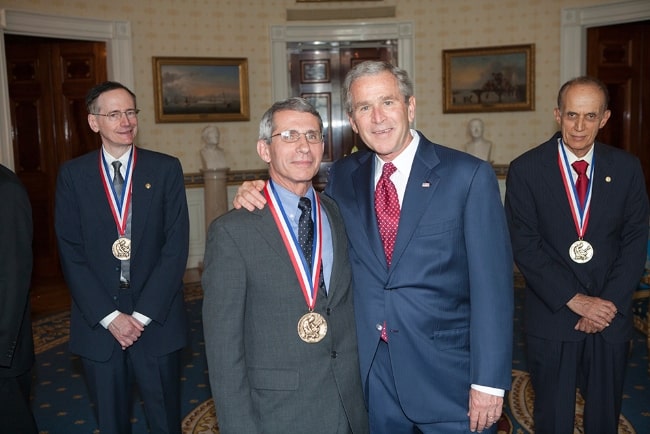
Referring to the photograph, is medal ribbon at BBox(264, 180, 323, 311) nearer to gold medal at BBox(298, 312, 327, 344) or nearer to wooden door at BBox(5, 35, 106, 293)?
gold medal at BBox(298, 312, 327, 344)

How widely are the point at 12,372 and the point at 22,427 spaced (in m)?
0.23

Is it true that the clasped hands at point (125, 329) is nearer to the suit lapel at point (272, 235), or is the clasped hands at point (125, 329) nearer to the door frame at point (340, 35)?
the suit lapel at point (272, 235)

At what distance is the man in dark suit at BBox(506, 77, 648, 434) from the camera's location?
10.4 feet

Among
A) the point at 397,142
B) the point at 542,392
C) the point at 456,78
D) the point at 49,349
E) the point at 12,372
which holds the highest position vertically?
the point at 456,78

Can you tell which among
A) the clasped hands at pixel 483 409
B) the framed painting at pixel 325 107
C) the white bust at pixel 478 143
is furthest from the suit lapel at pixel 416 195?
the framed painting at pixel 325 107

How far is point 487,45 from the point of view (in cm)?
1024

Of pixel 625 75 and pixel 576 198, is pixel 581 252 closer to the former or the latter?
pixel 576 198

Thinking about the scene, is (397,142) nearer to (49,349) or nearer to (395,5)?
(49,349)

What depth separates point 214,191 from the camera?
9609 mm

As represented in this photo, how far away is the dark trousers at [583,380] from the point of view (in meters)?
3.22

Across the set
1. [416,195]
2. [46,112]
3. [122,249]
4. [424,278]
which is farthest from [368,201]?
[46,112]

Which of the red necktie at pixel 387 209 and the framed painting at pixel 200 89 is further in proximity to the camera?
the framed painting at pixel 200 89

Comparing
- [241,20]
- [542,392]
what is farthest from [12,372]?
[241,20]

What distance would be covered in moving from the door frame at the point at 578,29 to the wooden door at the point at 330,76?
8.24ft
